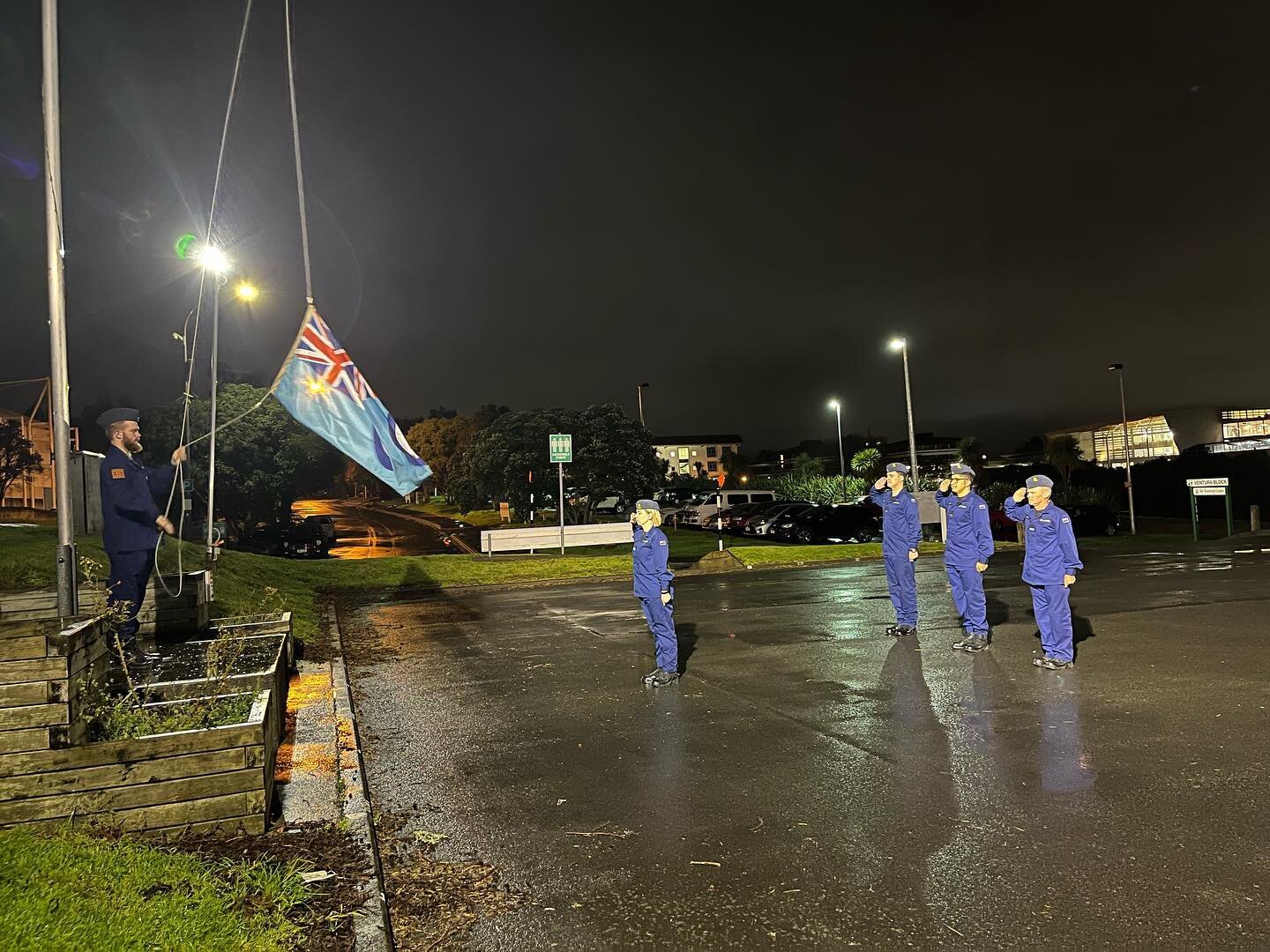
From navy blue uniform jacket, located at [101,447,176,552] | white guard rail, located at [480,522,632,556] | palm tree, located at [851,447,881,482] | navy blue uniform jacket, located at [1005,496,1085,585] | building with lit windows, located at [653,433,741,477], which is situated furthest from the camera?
building with lit windows, located at [653,433,741,477]

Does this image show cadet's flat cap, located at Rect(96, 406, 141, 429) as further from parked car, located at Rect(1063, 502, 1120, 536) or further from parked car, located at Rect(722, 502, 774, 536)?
parked car, located at Rect(1063, 502, 1120, 536)

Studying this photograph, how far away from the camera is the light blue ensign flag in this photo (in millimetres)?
6539

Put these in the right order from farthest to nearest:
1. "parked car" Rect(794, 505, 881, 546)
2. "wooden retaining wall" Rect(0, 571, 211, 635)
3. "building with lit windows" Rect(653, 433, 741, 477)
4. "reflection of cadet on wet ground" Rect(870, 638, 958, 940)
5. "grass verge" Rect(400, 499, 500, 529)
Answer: "building with lit windows" Rect(653, 433, 741, 477)
"grass verge" Rect(400, 499, 500, 529)
"parked car" Rect(794, 505, 881, 546)
"wooden retaining wall" Rect(0, 571, 211, 635)
"reflection of cadet on wet ground" Rect(870, 638, 958, 940)

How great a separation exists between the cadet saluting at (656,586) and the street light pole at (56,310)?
14.8ft

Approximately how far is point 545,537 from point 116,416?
60.9 feet

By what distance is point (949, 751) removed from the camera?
18.3 ft

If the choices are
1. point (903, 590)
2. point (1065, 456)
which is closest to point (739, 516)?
point (903, 590)

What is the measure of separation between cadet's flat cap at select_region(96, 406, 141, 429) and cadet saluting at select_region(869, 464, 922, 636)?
26.7 ft

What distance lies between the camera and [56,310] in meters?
5.16

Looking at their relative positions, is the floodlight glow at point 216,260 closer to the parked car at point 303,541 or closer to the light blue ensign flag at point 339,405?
the light blue ensign flag at point 339,405

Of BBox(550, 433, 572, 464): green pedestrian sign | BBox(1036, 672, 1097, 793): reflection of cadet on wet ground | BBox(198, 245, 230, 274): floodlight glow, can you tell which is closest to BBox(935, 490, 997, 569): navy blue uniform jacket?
BBox(1036, 672, 1097, 793): reflection of cadet on wet ground

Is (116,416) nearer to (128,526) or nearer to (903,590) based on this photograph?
(128,526)

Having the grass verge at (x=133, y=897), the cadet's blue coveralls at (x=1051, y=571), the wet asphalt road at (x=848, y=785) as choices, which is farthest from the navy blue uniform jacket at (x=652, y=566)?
the grass verge at (x=133, y=897)

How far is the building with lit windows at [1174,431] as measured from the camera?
6500cm
